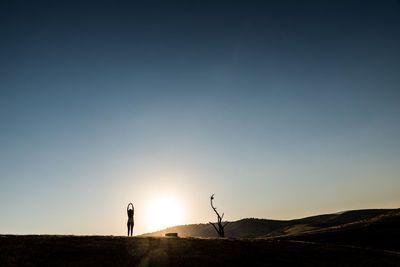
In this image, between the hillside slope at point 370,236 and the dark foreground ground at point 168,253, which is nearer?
the dark foreground ground at point 168,253

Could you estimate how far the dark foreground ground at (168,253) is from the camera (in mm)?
15689

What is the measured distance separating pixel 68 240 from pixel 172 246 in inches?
283

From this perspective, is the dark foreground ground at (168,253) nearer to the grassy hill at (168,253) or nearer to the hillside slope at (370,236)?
the grassy hill at (168,253)

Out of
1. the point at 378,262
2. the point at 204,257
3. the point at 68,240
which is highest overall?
the point at 68,240

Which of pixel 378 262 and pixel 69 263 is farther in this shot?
pixel 378 262

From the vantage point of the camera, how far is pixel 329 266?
57.2 ft

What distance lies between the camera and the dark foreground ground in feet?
51.5

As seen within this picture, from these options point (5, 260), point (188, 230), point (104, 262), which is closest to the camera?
point (5, 260)

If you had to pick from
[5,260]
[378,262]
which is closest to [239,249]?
[378,262]

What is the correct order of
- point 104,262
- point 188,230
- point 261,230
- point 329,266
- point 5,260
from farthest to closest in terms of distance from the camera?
point 188,230 → point 261,230 → point 329,266 → point 104,262 → point 5,260

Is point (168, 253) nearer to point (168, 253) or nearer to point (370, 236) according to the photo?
point (168, 253)

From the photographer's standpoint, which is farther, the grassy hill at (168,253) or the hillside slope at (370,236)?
the hillside slope at (370,236)

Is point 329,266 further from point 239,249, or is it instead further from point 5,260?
point 5,260

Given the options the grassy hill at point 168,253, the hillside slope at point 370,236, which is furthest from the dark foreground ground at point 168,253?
the hillside slope at point 370,236
